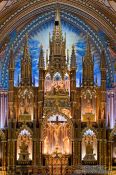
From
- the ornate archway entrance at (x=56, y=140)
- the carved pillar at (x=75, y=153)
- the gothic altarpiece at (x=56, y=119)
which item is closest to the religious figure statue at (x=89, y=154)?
the gothic altarpiece at (x=56, y=119)

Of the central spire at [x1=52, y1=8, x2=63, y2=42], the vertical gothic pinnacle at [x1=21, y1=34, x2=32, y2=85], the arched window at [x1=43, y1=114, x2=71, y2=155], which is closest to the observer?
the arched window at [x1=43, y1=114, x2=71, y2=155]

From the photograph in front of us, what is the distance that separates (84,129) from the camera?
35.7 meters

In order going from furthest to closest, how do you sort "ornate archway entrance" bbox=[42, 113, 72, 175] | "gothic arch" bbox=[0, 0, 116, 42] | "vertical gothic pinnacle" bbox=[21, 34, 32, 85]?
"gothic arch" bbox=[0, 0, 116, 42]
"vertical gothic pinnacle" bbox=[21, 34, 32, 85]
"ornate archway entrance" bbox=[42, 113, 72, 175]

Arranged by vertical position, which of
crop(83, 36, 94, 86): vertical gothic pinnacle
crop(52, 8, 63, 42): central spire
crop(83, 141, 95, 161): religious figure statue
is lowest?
crop(83, 141, 95, 161): religious figure statue

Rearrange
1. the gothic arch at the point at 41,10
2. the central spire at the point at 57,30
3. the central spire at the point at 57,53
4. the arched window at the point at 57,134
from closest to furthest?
the arched window at the point at 57,134
the central spire at the point at 57,53
the central spire at the point at 57,30
the gothic arch at the point at 41,10

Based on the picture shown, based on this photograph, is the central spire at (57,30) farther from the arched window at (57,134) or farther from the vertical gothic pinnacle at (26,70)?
the arched window at (57,134)

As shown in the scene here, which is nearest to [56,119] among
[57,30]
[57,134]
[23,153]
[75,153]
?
[57,134]

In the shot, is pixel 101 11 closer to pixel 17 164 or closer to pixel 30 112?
pixel 30 112

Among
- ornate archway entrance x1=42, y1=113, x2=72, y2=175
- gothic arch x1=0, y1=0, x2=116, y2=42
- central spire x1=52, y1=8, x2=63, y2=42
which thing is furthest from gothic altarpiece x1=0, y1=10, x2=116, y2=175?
gothic arch x1=0, y1=0, x2=116, y2=42

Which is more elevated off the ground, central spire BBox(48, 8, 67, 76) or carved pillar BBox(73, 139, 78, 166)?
central spire BBox(48, 8, 67, 76)

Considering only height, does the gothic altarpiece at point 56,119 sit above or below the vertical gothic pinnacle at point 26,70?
below

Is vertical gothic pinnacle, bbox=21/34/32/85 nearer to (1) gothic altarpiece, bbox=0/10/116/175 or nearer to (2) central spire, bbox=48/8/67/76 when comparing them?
(1) gothic altarpiece, bbox=0/10/116/175

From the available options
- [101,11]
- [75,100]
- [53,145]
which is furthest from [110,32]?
[53,145]

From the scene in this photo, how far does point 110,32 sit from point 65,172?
8.83 metres
